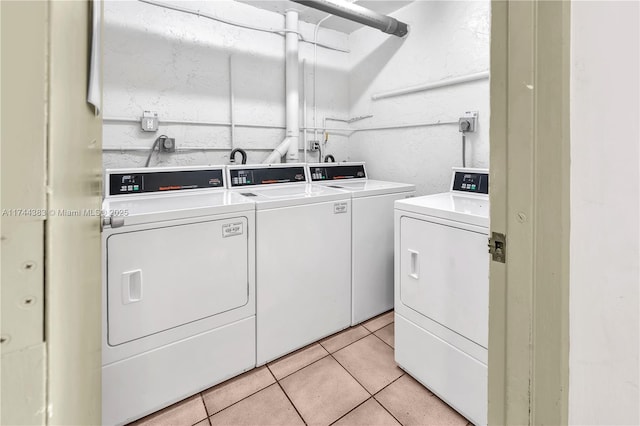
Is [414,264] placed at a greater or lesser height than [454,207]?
lesser

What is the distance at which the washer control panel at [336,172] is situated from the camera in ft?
8.35

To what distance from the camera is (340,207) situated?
1.99 m

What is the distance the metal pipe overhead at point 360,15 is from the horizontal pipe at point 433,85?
44 centimetres

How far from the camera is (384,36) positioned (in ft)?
8.84

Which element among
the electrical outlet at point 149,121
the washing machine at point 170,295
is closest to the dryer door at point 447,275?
the washing machine at point 170,295

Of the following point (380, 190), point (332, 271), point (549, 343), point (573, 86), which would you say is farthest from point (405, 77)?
point (549, 343)

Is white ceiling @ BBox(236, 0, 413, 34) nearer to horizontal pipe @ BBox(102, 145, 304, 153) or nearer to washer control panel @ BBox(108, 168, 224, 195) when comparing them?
horizontal pipe @ BBox(102, 145, 304, 153)

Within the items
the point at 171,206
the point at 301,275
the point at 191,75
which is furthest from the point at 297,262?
the point at 191,75

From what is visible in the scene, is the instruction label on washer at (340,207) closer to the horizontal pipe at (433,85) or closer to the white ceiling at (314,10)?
the horizontal pipe at (433,85)

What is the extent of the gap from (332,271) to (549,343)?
144 centimetres

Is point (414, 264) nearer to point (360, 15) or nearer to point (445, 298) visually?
point (445, 298)

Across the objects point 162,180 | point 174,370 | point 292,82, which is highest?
point 292,82

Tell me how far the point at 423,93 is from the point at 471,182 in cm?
88

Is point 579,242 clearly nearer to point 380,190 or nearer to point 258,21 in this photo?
point 380,190
